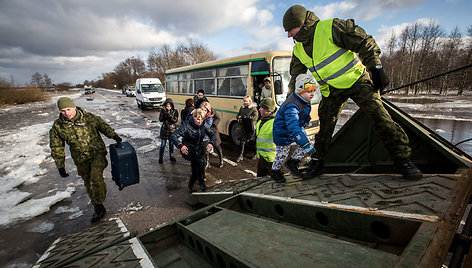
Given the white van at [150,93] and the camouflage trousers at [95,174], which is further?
the white van at [150,93]

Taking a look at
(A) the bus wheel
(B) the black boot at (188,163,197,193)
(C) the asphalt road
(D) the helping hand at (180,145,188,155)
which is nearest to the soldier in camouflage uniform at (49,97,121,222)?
(C) the asphalt road

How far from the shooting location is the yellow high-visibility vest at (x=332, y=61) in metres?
2.13

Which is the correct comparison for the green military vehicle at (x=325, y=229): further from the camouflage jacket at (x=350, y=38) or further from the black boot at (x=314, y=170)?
the camouflage jacket at (x=350, y=38)

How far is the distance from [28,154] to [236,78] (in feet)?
22.4

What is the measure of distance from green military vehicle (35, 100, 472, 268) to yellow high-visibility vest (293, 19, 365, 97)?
62 cm

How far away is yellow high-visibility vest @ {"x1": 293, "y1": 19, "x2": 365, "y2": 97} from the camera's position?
2.13 metres

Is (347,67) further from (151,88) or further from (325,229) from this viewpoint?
(151,88)

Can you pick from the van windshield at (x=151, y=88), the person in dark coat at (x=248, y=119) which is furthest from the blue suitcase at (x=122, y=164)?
the van windshield at (x=151, y=88)

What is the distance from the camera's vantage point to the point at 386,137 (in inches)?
80.5

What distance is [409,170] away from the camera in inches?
72.6

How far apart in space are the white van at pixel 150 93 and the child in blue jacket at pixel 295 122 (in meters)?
17.3

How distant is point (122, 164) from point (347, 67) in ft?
11.0

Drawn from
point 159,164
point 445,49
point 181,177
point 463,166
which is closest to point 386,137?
point 463,166

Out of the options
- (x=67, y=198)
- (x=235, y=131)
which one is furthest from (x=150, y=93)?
(x=67, y=198)
